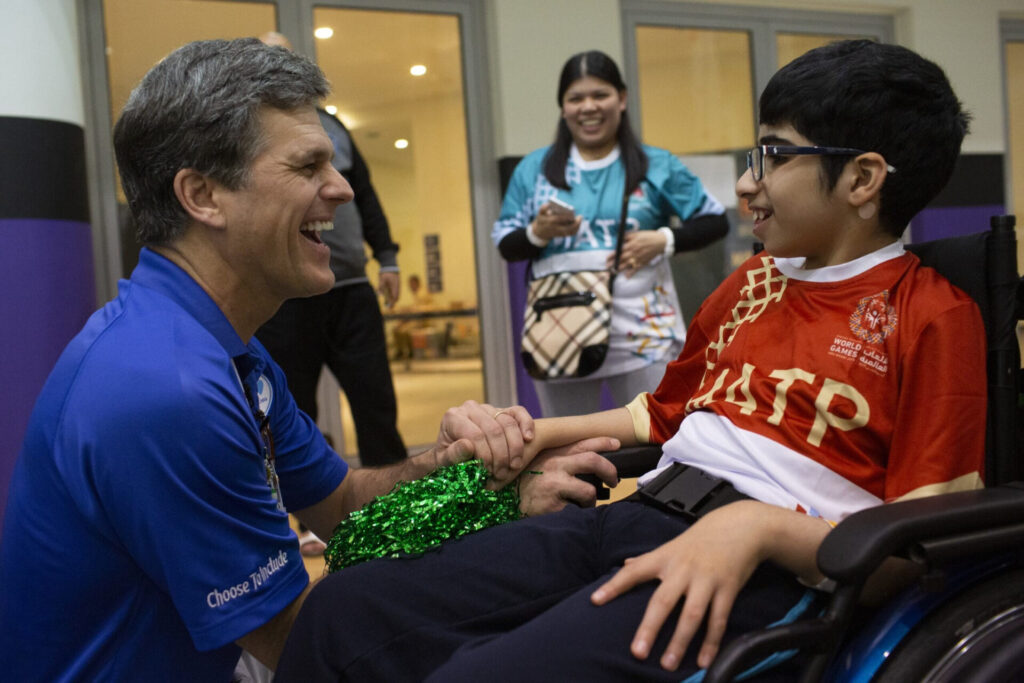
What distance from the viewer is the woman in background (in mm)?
2535

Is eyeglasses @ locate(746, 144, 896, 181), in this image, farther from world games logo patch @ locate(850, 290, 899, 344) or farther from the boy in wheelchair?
world games logo patch @ locate(850, 290, 899, 344)

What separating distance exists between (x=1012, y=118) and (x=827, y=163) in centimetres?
606

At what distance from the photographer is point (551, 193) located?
2676mm

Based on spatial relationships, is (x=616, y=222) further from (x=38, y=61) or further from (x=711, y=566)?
(x=38, y=61)

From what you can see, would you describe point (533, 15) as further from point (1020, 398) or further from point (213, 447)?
point (213, 447)

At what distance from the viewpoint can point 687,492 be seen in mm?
1189

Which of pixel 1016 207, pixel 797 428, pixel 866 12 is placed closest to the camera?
pixel 797 428

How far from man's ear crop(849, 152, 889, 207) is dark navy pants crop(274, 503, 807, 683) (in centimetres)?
57

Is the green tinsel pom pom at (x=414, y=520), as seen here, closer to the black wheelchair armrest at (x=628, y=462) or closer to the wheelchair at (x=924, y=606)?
the black wheelchair armrest at (x=628, y=462)

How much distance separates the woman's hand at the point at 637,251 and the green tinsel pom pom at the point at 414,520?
141 centimetres

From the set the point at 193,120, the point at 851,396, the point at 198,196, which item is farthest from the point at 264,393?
the point at 851,396

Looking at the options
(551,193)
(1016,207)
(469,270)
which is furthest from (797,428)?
(1016,207)

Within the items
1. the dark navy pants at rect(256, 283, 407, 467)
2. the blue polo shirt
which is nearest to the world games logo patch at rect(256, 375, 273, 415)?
the blue polo shirt

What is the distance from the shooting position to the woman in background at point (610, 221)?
8.32ft
